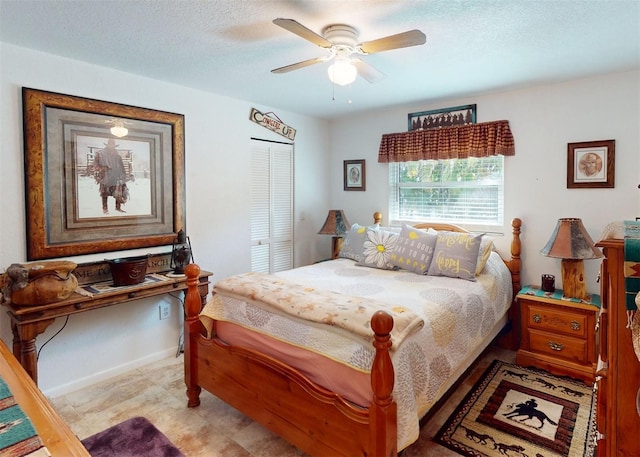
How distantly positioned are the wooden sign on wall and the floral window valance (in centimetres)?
104

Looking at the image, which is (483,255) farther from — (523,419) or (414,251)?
(523,419)

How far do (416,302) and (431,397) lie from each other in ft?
1.85

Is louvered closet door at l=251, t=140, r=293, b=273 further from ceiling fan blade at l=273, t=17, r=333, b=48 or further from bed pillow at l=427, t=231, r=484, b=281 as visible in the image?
ceiling fan blade at l=273, t=17, r=333, b=48

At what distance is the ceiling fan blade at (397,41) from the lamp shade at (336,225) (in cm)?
238

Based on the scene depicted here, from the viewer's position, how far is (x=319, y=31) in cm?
215

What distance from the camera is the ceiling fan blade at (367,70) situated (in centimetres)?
217

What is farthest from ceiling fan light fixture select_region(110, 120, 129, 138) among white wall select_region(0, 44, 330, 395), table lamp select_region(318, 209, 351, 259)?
table lamp select_region(318, 209, 351, 259)

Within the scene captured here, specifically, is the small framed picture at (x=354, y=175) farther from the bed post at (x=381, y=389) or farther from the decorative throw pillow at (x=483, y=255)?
the bed post at (x=381, y=389)

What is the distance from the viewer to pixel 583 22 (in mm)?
1993

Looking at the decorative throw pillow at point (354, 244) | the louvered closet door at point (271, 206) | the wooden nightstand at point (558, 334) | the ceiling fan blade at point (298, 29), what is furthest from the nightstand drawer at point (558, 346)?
the ceiling fan blade at point (298, 29)

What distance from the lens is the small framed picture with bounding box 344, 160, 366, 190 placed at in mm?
4395

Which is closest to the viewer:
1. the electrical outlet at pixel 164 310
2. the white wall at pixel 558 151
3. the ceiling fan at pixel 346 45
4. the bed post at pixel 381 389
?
the bed post at pixel 381 389

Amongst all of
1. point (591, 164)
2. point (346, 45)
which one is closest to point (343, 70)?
point (346, 45)

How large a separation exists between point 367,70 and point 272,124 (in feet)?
6.31
